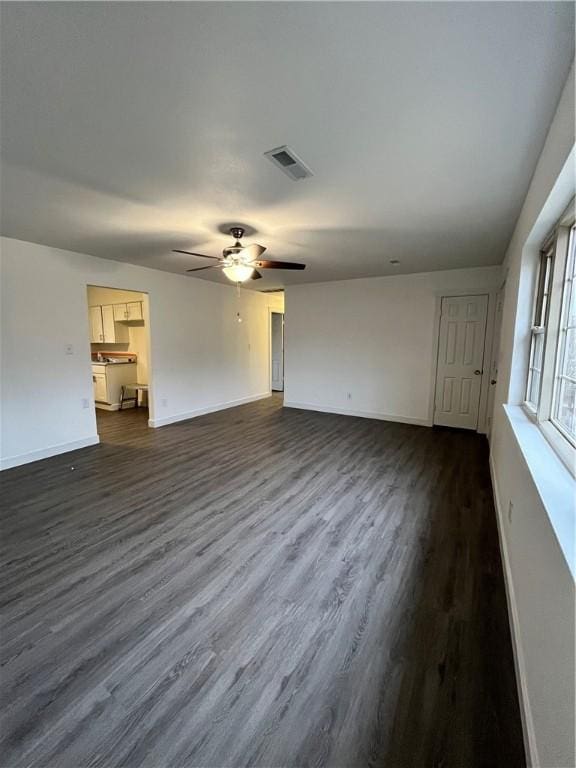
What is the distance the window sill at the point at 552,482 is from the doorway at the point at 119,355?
18.8ft

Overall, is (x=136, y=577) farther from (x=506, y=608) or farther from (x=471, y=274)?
(x=471, y=274)

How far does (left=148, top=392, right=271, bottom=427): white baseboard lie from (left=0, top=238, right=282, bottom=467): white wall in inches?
0.8

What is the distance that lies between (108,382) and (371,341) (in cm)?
506

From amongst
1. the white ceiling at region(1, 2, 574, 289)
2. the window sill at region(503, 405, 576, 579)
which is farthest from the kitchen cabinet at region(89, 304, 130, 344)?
the window sill at region(503, 405, 576, 579)

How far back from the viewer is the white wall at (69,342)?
368cm

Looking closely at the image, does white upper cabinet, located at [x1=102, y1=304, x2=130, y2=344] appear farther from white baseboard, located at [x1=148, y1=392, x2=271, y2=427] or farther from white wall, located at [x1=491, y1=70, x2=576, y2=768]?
white wall, located at [x1=491, y1=70, x2=576, y2=768]

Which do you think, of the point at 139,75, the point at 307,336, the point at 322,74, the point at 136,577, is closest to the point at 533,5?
the point at 322,74

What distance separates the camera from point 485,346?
486cm

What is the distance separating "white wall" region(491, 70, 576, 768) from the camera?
920 millimetres

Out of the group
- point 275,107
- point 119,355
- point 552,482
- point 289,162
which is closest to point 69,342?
point 119,355

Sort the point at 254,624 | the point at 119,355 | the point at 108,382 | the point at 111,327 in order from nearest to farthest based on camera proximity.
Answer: the point at 254,624, the point at 108,382, the point at 111,327, the point at 119,355

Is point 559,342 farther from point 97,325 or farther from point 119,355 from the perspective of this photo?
point 97,325

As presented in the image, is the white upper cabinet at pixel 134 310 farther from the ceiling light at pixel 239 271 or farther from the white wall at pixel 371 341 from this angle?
the ceiling light at pixel 239 271

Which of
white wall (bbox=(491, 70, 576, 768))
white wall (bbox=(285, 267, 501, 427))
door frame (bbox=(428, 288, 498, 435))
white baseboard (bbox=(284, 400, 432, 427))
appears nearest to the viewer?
white wall (bbox=(491, 70, 576, 768))
